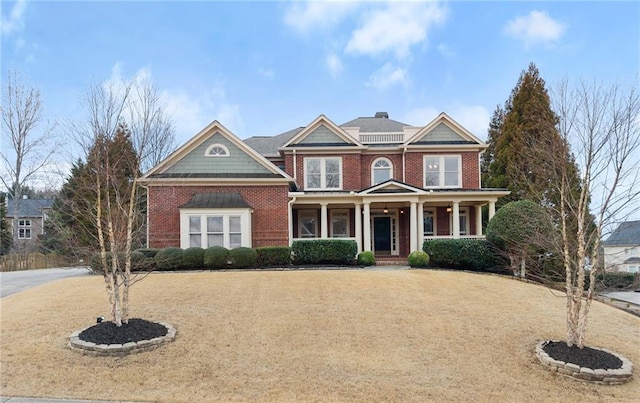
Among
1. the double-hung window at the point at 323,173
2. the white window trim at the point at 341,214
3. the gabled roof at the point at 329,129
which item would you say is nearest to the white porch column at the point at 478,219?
the white window trim at the point at 341,214

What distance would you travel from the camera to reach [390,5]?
1284cm

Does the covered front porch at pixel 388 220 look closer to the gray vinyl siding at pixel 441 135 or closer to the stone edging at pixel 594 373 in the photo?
the gray vinyl siding at pixel 441 135

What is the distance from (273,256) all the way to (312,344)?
845cm

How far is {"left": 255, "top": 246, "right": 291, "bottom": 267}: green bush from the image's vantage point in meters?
15.4

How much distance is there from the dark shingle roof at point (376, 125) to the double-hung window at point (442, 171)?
3.39 meters

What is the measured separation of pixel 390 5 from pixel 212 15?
6041mm

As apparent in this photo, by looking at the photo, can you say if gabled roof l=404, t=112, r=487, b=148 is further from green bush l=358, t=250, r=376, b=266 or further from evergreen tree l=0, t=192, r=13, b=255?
evergreen tree l=0, t=192, r=13, b=255

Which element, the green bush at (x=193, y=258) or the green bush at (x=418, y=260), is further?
the green bush at (x=418, y=260)

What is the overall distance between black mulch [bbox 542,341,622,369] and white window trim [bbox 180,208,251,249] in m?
11.5

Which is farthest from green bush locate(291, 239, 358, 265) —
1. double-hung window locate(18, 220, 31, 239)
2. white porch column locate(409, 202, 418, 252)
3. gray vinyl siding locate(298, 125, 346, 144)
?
double-hung window locate(18, 220, 31, 239)

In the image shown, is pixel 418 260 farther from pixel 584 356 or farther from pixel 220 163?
pixel 220 163

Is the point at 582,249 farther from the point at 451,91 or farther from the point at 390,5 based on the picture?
the point at 451,91

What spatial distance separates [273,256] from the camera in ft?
50.6

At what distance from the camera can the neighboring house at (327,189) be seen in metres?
16.2
